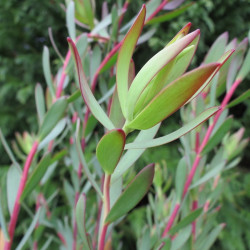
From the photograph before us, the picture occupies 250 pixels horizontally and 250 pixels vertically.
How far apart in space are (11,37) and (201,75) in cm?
186

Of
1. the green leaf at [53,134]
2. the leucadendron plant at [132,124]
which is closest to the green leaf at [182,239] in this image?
the leucadendron plant at [132,124]

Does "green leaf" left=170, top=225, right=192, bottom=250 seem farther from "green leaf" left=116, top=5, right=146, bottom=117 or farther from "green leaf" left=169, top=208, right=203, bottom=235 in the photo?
"green leaf" left=116, top=5, right=146, bottom=117

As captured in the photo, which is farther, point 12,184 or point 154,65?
point 12,184

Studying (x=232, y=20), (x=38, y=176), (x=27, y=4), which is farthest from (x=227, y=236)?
(x=27, y=4)

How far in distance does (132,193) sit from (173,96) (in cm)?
10

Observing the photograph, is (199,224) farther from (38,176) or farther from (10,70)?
(10,70)

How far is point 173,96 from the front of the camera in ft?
0.66

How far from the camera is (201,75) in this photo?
0.19 meters

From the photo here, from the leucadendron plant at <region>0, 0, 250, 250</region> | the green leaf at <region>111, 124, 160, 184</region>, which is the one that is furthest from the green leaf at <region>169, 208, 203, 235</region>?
the green leaf at <region>111, 124, 160, 184</region>

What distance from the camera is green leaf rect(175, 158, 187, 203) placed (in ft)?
1.37

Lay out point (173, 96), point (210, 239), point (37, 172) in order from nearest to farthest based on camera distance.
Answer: point (173, 96) < point (37, 172) < point (210, 239)

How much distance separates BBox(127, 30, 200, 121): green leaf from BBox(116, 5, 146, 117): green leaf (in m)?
0.02

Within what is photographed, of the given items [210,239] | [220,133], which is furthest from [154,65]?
[210,239]

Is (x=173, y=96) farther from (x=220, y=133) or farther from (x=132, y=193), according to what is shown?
(x=220, y=133)
